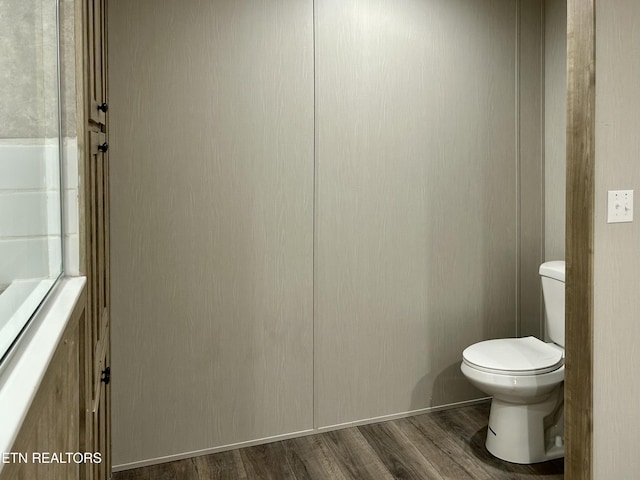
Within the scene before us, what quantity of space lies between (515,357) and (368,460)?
2.59ft

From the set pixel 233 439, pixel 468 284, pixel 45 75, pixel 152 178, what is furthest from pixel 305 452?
pixel 45 75

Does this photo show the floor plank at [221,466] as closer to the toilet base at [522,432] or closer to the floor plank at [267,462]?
the floor plank at [267,462]

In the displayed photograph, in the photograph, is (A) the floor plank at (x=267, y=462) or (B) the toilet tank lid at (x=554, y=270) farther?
(B) the toilet tank lid at (x=554, y=270)

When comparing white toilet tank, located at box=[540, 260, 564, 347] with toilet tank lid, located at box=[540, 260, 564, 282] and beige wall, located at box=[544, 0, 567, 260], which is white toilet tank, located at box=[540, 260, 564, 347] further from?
beige wall, located at box=[544, 0, 567, 260]

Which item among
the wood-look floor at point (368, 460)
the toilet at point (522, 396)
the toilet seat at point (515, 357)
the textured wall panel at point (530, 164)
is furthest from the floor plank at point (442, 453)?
the textured wall panel at point (530, 164)

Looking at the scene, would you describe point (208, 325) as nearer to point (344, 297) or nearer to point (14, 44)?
point (344, 297)

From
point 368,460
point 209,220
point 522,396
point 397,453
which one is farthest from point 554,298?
point 209,220

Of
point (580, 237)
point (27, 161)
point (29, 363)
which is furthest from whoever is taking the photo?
point (580, 237)

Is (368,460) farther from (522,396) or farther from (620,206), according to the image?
(620,206)

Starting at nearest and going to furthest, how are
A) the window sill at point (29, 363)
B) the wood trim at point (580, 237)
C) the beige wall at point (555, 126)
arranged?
the window sill at point (29, 363)
the wood trim at point (580, 237)
the beige wall at point (555, 126)

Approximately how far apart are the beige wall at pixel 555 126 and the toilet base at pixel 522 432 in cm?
91

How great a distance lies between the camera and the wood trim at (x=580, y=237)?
1.64m

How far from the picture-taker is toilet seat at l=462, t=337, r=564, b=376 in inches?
88.4

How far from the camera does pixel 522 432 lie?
231 cm
